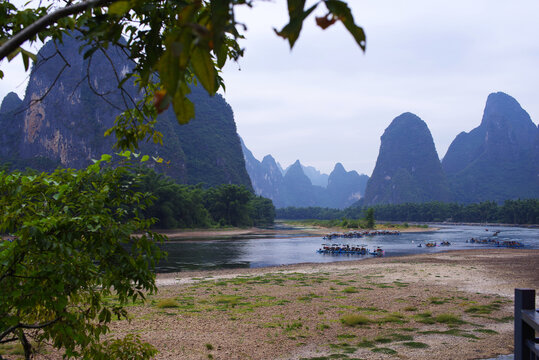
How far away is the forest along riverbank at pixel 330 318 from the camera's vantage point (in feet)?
25.4

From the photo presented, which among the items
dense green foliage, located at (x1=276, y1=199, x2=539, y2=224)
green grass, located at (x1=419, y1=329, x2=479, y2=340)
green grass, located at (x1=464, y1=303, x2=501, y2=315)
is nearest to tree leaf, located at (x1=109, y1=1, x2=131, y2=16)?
green grass, located at (x1=419, y1=329, x2=479, y2=340)

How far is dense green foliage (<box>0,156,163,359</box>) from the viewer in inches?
87.0

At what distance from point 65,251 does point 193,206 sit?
205 feet

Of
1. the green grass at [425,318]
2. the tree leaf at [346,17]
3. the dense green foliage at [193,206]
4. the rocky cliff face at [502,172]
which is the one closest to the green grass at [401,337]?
the green grass at [425,318]

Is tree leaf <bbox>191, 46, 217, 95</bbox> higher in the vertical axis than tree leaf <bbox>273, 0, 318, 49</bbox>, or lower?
lower

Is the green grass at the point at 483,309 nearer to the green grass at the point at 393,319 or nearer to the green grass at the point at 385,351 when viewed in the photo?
the green grass at the point at 393,319

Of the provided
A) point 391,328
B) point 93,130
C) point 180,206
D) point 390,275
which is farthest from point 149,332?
point 93,130

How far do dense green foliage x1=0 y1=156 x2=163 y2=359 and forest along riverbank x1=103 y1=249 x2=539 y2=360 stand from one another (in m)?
2.75

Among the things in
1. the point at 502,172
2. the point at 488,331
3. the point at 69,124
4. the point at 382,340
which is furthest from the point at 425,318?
the point at 502,172

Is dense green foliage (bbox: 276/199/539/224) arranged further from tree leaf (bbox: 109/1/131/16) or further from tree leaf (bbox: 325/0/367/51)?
tree leaf (bbox: 109/1/131/16)

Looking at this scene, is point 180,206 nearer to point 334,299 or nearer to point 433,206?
point 334,299

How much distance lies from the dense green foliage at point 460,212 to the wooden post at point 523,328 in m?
101

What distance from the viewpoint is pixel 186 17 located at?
84 centimetres

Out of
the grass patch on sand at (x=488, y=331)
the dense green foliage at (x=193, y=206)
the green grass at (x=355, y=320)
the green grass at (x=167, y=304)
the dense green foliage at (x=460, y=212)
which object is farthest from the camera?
the dense green foliage at (x=460, y=212)
